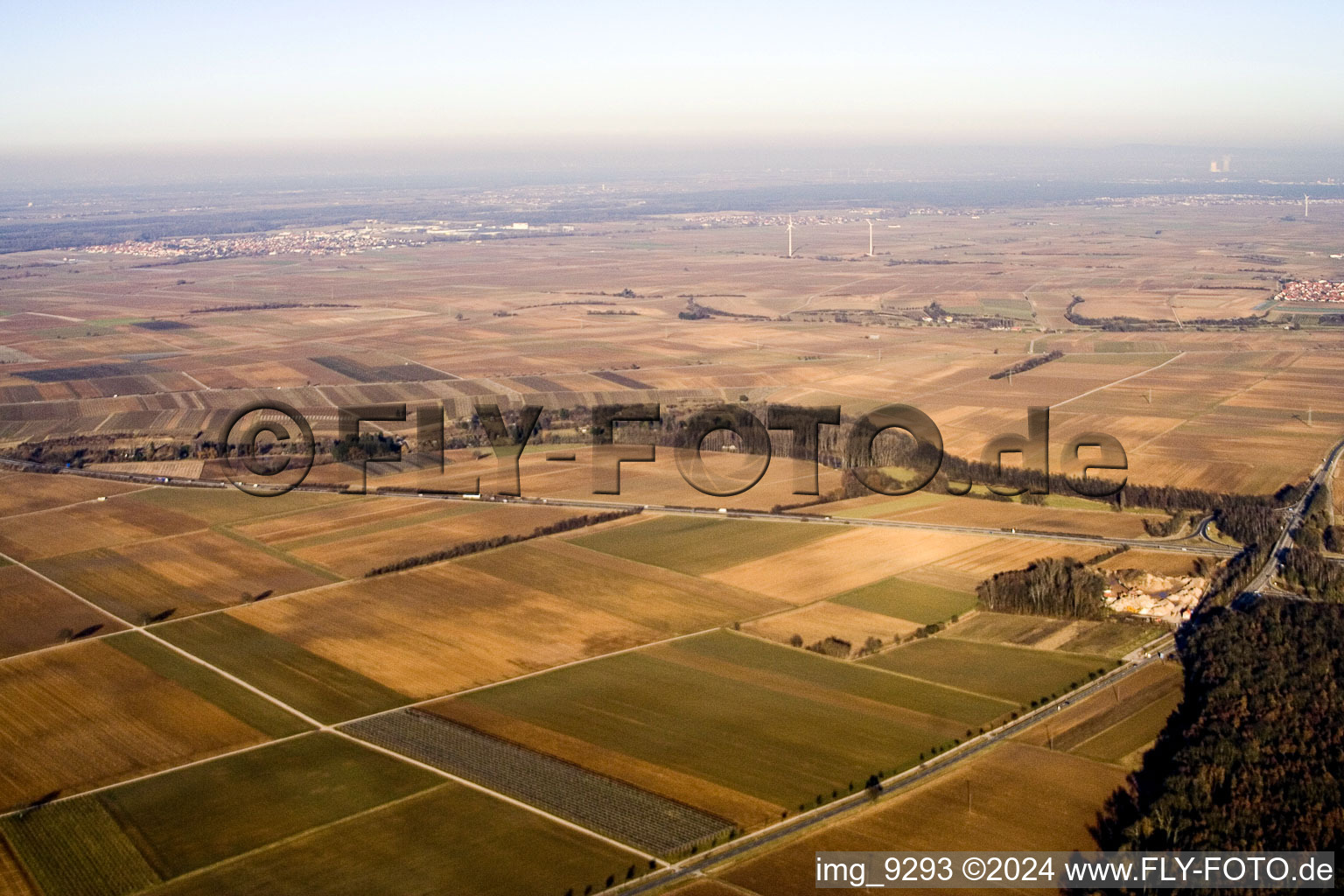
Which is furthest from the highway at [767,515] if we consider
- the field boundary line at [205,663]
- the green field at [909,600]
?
the field boundary line at [205,663]

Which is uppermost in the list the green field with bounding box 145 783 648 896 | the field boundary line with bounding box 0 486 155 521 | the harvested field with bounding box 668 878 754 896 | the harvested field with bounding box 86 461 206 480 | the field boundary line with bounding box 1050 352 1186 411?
the field boundary line with bounding box 1050 352 1186 411

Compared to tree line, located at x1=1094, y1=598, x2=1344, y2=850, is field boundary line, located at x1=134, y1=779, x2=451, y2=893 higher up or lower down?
lower down

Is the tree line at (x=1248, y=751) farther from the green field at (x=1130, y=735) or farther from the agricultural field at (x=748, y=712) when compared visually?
the agricultural field at (x=748, y=712)

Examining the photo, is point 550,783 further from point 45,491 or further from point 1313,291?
point 1313,291

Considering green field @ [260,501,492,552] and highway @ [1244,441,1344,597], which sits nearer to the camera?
highway @ [1244,441,1344,597]

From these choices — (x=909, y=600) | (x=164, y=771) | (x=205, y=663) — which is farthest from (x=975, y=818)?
(x=205, y=663)

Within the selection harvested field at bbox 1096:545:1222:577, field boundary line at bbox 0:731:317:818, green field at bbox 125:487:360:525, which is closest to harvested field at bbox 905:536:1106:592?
harvested field at bbox 1096:545:1222:577

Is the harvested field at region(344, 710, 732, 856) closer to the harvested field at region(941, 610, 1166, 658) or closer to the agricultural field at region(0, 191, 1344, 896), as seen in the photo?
the agricultural field at region(0, 191, 1344, 896)

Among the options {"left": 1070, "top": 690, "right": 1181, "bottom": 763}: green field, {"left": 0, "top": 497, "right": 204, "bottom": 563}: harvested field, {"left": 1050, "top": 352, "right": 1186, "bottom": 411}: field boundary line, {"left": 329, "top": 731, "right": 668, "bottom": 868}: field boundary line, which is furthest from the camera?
{"left": 1050, "top": 352, "right": 1186, "bottom": 411}: field boundary line
